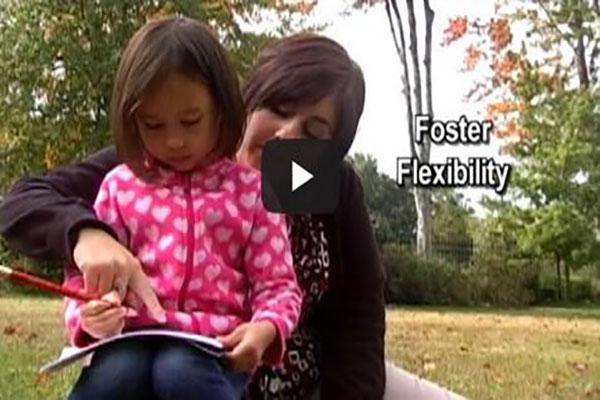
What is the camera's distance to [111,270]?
22.0 inches

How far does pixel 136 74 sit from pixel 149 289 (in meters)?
0.11

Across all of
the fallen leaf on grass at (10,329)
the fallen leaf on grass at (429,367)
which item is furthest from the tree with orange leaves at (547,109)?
the fallen leaf on grass at (10,329)

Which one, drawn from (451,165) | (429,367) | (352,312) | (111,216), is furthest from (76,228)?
Result: (429,367)

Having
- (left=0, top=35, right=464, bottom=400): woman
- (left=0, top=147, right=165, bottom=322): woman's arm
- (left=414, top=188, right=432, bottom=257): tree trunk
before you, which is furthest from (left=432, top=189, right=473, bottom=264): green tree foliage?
(left=0, top=147, right=165, bottom=322): woman's arm

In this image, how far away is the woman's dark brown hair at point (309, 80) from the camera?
78cm

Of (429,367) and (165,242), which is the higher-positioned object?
(165,242)

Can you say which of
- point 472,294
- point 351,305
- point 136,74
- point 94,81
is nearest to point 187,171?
point 136,74

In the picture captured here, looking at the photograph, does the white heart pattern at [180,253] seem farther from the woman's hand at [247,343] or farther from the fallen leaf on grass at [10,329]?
the fallen leaf on grass at [10,329]

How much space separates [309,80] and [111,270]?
0.89 feet

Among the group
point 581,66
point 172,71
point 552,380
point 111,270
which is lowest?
point 552,380
